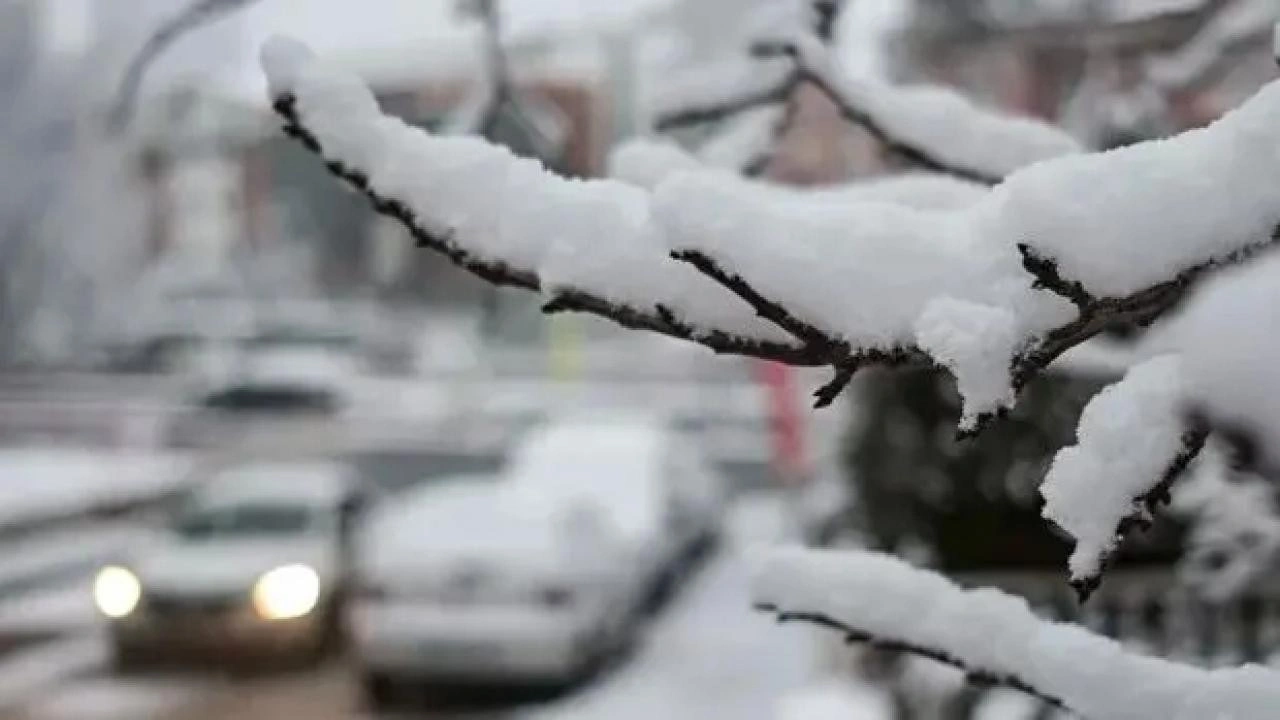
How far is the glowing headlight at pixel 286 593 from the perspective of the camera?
10.6 metres

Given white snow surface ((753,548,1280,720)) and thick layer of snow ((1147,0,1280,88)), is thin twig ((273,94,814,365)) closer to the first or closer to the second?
white snow surface ((753,548,1280,720))

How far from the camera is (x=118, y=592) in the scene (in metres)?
10.6

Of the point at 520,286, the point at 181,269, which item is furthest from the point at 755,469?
the point at 181,269

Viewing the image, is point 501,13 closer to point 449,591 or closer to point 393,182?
point 393,182

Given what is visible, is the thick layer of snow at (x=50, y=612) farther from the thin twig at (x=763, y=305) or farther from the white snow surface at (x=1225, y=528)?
the thin twig at (x=763, y=305)

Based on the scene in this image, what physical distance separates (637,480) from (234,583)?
312 cm

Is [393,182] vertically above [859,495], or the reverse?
[859,495]

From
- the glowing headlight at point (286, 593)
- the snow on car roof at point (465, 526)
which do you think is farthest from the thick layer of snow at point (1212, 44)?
the glowing headlight at point (286, 593)

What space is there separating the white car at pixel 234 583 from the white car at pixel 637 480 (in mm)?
1463

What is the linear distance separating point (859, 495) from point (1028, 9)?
2.61m

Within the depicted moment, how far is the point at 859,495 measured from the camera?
30.4 feet

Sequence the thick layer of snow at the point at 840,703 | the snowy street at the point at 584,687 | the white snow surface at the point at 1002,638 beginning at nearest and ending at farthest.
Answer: the white snow surface at the point at 1002,638
the thick layer of snow at the point at 840,703
the snowy street at the point at 584,687

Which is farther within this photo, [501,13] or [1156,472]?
[501,13]

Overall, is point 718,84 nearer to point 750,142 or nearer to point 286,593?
point 750,142
